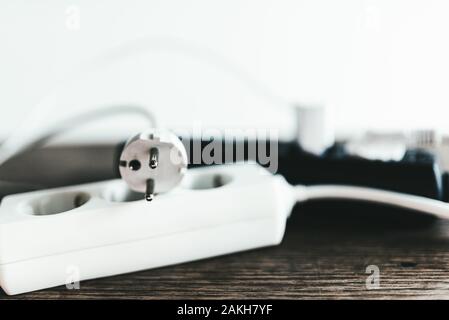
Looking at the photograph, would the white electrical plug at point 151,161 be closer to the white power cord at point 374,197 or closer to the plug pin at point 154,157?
the plug pin at point 154,157

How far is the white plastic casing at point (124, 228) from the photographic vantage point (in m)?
0.32

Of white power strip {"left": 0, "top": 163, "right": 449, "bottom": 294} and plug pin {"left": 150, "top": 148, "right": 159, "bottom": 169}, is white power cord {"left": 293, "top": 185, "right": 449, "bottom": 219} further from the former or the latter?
plug pin {"left": 150, "top": 148, "right": 159, "bottom": 169}

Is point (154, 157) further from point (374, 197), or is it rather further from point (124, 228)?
point (374, 197)

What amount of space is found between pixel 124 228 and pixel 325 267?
0.15 m

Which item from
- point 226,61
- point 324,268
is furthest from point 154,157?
point 226,61

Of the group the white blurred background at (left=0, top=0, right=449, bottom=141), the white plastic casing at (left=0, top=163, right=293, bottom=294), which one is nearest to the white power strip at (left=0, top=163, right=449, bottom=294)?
the white plastic casing at (left=0, top=163, right=293, bottom=294)

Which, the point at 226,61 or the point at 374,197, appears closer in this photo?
the point at 374,197

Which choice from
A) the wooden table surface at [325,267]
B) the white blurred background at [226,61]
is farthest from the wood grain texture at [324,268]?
the white blurred background at [226,61]

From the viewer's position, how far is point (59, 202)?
0.38m

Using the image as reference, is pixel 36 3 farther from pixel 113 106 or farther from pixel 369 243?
pixel 369 243

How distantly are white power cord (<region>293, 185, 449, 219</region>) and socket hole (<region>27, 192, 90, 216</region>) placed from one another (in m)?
0.18

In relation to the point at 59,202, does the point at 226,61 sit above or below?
above

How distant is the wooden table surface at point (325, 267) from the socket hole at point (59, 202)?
0.24ft

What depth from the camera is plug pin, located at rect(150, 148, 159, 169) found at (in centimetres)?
33
